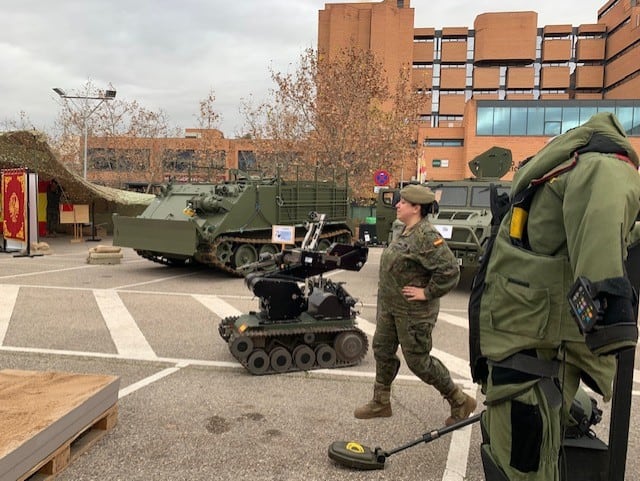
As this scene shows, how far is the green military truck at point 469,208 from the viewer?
30.8ft

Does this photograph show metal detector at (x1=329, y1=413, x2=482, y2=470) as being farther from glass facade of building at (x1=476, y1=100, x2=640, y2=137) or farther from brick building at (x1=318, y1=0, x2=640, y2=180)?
brick building at (x1=318, y1=0, x2=640, y2=180)

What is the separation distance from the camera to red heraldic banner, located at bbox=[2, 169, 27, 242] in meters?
14.8

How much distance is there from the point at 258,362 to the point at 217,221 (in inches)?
262

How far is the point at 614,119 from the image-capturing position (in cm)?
204

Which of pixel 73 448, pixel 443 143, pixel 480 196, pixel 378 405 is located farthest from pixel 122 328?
pixel 443 143

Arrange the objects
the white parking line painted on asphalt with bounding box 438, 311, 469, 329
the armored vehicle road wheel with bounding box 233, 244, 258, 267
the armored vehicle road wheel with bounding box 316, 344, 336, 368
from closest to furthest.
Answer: the armored vehicle road wheel with bounding box 316, 344, 336, 368
the white parking line painted on asphalt with bounding box 438, 311, 469, 329
the armored vehicle road wheel with bounding box 233, 244, 258, 267

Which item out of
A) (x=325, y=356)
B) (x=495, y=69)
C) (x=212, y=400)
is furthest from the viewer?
(x=495, y=69)

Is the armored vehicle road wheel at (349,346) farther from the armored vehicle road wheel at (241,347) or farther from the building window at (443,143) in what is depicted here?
the building window at (443,143)

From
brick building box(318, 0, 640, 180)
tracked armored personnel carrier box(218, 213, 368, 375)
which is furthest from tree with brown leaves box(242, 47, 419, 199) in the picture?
brick building box(318, 0, 640, 180)

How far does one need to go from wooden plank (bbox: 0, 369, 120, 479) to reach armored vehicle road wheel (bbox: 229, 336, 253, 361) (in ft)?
4.45

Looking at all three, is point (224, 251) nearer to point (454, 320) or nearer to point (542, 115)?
point (454, 320)

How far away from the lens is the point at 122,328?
688cm

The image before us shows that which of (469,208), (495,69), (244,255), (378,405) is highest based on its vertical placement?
(495,69)

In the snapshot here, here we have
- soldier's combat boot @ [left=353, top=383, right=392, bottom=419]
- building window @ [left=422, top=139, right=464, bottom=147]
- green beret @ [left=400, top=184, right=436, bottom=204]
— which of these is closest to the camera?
green beret @ [left=400, top=184, right=436, bottom=204]
